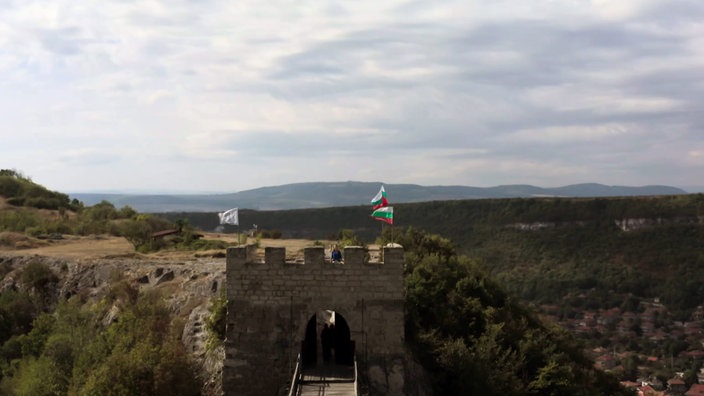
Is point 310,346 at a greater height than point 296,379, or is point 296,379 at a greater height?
point 310,346

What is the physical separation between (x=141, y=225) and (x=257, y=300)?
30.9 m

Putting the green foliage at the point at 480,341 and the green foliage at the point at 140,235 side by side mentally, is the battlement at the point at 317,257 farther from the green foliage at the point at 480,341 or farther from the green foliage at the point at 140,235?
the green foliage at the point at 140,235

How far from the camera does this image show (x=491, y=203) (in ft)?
407

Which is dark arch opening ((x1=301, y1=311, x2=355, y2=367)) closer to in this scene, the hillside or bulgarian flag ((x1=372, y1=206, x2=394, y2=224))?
the hillside

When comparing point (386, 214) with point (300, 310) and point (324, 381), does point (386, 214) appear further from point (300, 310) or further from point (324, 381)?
point (324, 381)

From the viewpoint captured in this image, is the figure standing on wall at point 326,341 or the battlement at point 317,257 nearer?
the battlement at point 317,257

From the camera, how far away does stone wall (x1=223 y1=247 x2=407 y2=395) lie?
17422 millimetres

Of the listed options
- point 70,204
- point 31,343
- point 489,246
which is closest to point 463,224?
point 489,246

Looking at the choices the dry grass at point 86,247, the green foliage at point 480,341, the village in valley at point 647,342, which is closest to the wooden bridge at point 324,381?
the green foliage at point 480,341

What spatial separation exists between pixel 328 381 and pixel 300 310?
202cm

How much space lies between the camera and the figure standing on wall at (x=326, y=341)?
2013 centimetres

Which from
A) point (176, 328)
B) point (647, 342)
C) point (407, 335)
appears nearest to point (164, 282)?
point (176, 328)

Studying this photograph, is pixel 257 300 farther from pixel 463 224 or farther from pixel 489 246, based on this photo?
pixel 463 224

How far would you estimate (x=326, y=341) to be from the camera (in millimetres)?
20688
